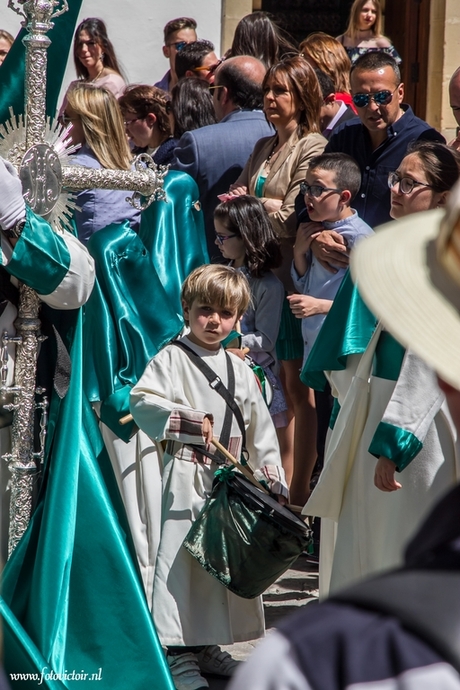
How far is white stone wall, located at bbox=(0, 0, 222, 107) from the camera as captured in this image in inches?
329

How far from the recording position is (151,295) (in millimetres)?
4191

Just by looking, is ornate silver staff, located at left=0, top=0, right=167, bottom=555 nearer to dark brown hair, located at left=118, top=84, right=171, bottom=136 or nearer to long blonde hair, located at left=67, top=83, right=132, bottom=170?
long blonde hair, located at left=67, top=83, right=132, bottom=170

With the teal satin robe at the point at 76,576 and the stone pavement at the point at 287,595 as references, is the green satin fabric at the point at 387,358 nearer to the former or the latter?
the teal satin robe at the point at 76,576

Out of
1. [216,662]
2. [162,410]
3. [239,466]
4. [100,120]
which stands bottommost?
[216,662]

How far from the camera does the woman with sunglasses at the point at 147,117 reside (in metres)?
5.95

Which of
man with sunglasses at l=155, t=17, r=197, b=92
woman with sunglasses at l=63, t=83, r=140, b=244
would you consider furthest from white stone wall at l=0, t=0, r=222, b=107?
woman with sunglasses at l=63, t=83, r=140, b=244

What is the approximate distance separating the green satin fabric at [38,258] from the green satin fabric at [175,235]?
4.35 ft

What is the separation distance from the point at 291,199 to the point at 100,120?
1.10 metres

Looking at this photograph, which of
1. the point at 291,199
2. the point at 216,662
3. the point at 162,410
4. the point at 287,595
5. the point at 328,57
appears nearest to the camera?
the point at 162,410

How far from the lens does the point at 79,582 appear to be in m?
3.19

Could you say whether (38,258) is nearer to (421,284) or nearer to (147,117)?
(421,284)

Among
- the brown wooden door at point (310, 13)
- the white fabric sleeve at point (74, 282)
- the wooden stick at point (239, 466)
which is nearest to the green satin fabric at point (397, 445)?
the wooden stick at point (239, 466)

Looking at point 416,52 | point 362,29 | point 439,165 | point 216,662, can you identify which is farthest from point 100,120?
point 416,52

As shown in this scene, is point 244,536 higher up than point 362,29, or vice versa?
point 362,29
